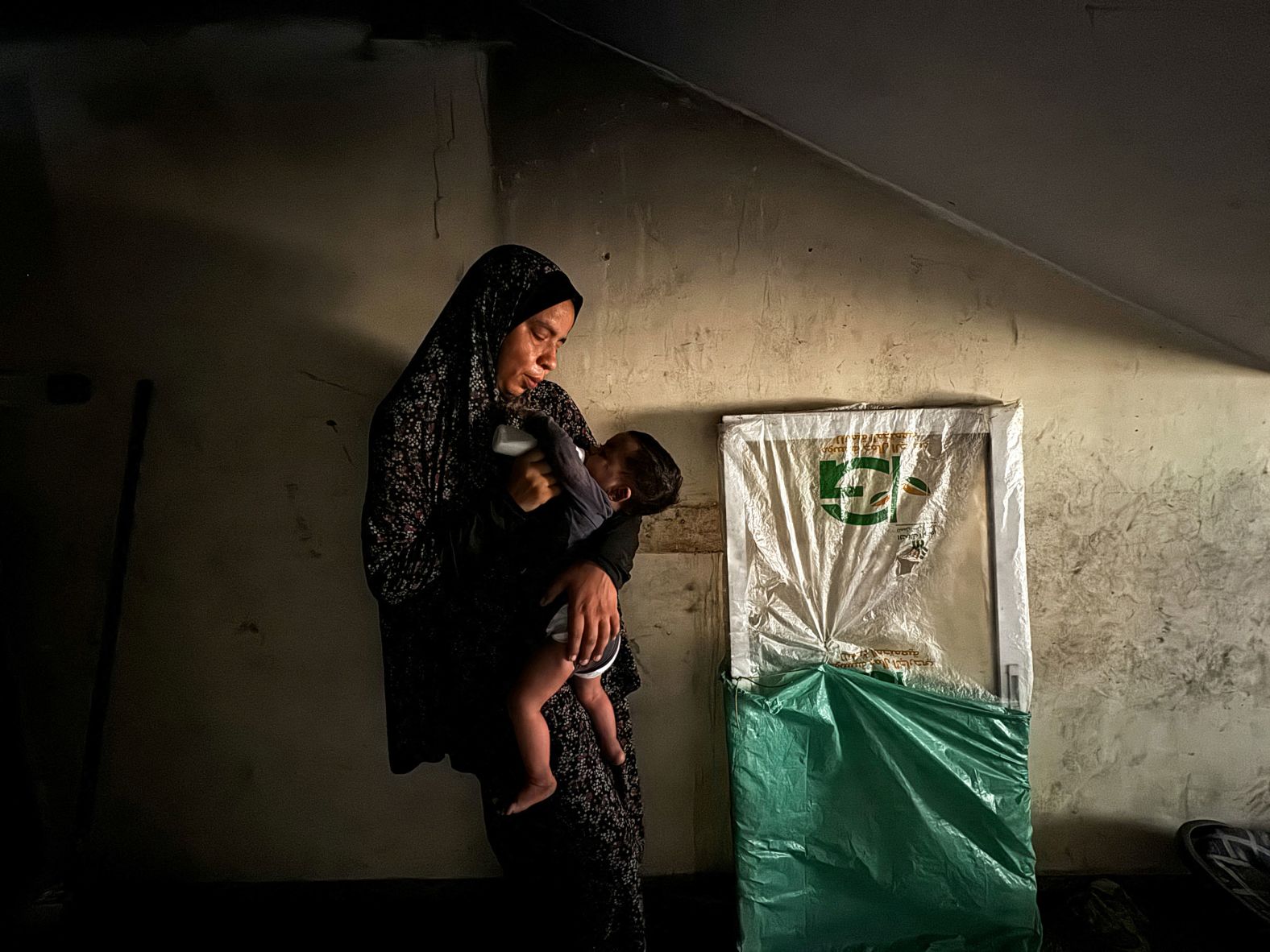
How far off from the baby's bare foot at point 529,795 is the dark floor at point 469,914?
1.55 feet

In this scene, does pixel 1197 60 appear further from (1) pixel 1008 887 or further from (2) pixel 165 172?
(2) pixel 165 172

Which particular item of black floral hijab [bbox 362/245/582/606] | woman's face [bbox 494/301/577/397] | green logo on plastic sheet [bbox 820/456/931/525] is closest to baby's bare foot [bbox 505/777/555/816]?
black floral hijab [bbox 362/245/582/606]

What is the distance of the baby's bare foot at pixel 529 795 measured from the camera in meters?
1.12

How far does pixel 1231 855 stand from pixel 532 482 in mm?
1729

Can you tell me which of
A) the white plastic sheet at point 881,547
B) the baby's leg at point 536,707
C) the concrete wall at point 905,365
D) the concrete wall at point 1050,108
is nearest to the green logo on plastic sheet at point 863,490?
the white plastic sheet at point 881,547

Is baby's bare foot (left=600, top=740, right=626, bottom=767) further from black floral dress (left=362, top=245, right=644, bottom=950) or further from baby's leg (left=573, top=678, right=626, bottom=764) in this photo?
black floral dress (left=362, top=245, right=644, bottom=950)

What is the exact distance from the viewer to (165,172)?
4.79ft

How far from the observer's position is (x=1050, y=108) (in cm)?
103

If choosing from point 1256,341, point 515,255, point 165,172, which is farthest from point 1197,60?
point 165,172

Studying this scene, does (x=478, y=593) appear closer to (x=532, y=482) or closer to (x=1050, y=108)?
(x=532, y=482)

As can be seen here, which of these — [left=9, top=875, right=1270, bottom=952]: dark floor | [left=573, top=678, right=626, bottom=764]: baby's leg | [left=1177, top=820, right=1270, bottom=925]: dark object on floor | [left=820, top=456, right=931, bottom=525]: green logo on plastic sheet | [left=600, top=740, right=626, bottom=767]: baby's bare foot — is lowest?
[left=9, top=875, right=1270, bottom=952]: dark floor

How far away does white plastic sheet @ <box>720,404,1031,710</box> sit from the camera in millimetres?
1425

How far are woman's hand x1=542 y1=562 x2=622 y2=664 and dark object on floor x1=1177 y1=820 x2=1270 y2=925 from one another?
4.48 ft

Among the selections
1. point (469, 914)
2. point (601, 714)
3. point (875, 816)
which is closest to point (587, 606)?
point (601, 714)
